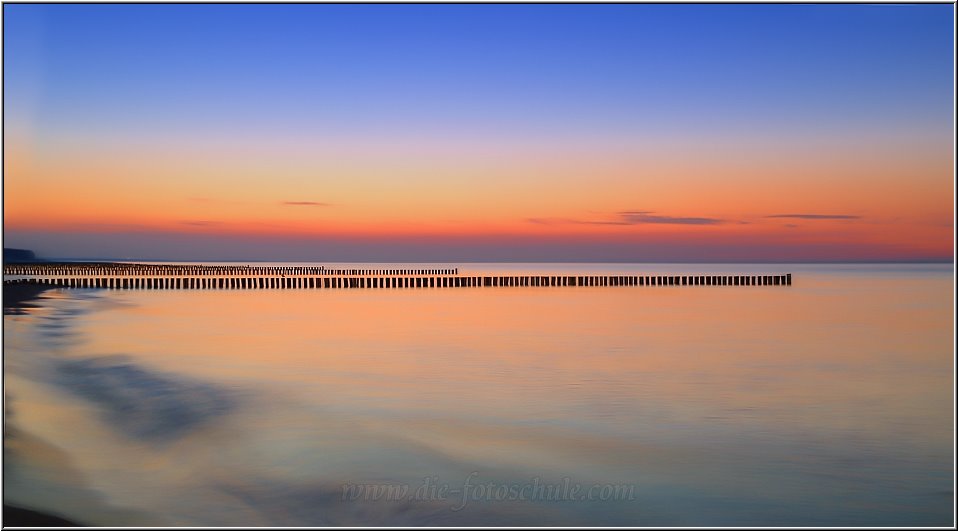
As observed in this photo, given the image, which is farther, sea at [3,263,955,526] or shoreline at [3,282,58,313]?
shoreline at [3,282,58,313]

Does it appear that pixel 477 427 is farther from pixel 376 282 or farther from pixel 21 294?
pixel 376 282

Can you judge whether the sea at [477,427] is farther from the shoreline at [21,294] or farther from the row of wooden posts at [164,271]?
the row of wooden posts at [164,271]

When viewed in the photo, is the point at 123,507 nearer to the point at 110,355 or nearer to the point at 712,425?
the point at 712,425

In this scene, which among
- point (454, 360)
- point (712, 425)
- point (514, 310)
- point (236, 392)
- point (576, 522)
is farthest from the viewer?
point (514, 310)

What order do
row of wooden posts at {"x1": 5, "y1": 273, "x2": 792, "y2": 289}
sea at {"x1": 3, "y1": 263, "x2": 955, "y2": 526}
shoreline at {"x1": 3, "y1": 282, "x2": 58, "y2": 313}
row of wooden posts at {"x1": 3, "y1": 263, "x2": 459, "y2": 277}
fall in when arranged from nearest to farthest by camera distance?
sea at {"x1": 3, "y1": 263, "x2": 955, "y2": 526}
shoreline at {"x1": 3, "y1": 282, "x2": 58, "y2": 313}
row of wooden posts at {"x1": 5, "y1": 273, "x2": 792, "y2": 289}
row of wooden posts at {"x1": 3, "y1": 263, "x2": 459, "y2": 277}

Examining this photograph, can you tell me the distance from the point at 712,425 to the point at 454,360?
812cm

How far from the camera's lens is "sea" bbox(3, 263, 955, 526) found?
8.05m

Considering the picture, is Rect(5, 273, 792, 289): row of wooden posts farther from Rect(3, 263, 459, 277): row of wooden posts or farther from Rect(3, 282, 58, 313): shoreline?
Rect(3, 263, 459, 277): row of wooden posts

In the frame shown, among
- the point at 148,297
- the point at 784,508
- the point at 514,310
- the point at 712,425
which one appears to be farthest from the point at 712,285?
the point at 784,508

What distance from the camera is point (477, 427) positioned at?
38.2ft

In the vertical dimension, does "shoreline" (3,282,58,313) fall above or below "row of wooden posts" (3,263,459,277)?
below

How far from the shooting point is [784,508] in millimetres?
8102

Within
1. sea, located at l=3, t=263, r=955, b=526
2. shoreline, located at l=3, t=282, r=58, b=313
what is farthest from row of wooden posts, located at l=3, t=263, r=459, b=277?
sea, located at l=3, t=263, r=955, b=526

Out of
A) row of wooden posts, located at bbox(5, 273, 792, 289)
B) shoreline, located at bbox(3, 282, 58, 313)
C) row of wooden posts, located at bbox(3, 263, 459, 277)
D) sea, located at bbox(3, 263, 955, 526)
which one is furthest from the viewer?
row of wooden posts, located at bbox(3, 263, 459, 277)
